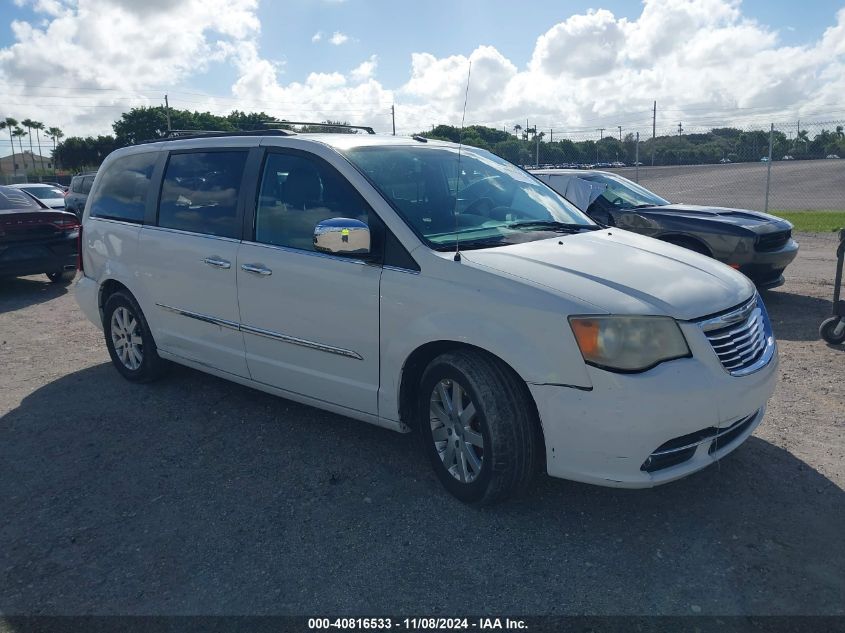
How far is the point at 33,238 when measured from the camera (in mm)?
9773

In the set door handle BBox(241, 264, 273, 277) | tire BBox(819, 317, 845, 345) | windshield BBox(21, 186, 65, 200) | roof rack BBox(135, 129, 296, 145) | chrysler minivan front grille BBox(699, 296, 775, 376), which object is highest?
roof rack BBox(135, 129, 296, 145)

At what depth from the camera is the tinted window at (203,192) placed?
451 centimetres

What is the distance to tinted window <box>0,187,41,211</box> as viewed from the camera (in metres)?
10.1

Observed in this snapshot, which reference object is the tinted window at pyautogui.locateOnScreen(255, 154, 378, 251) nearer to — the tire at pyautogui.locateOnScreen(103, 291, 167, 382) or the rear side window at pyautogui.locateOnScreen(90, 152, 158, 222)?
the rear side window at pyautogui.locateOnScreen(90, 152, 158, 222)

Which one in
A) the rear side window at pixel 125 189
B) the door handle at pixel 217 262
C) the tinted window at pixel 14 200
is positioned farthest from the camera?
the tinted window at pixel 14 200

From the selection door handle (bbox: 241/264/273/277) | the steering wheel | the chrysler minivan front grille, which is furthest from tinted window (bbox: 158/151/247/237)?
the chrysler minivan front grille

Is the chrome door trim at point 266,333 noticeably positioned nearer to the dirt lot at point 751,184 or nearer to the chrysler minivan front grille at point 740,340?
the chrysler minivan front grille at point 740,340

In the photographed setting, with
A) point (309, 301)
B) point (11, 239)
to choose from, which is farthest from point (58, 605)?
point (11, 239)

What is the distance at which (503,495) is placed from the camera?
131 inches

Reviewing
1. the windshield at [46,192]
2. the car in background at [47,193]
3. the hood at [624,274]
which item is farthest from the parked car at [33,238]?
the windshield at [46,192]

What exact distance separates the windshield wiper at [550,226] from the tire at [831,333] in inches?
118

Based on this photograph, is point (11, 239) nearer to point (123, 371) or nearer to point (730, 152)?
point (123, 371)

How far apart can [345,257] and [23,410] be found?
3.12 metres

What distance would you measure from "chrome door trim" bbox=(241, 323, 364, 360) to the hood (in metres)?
0.89
